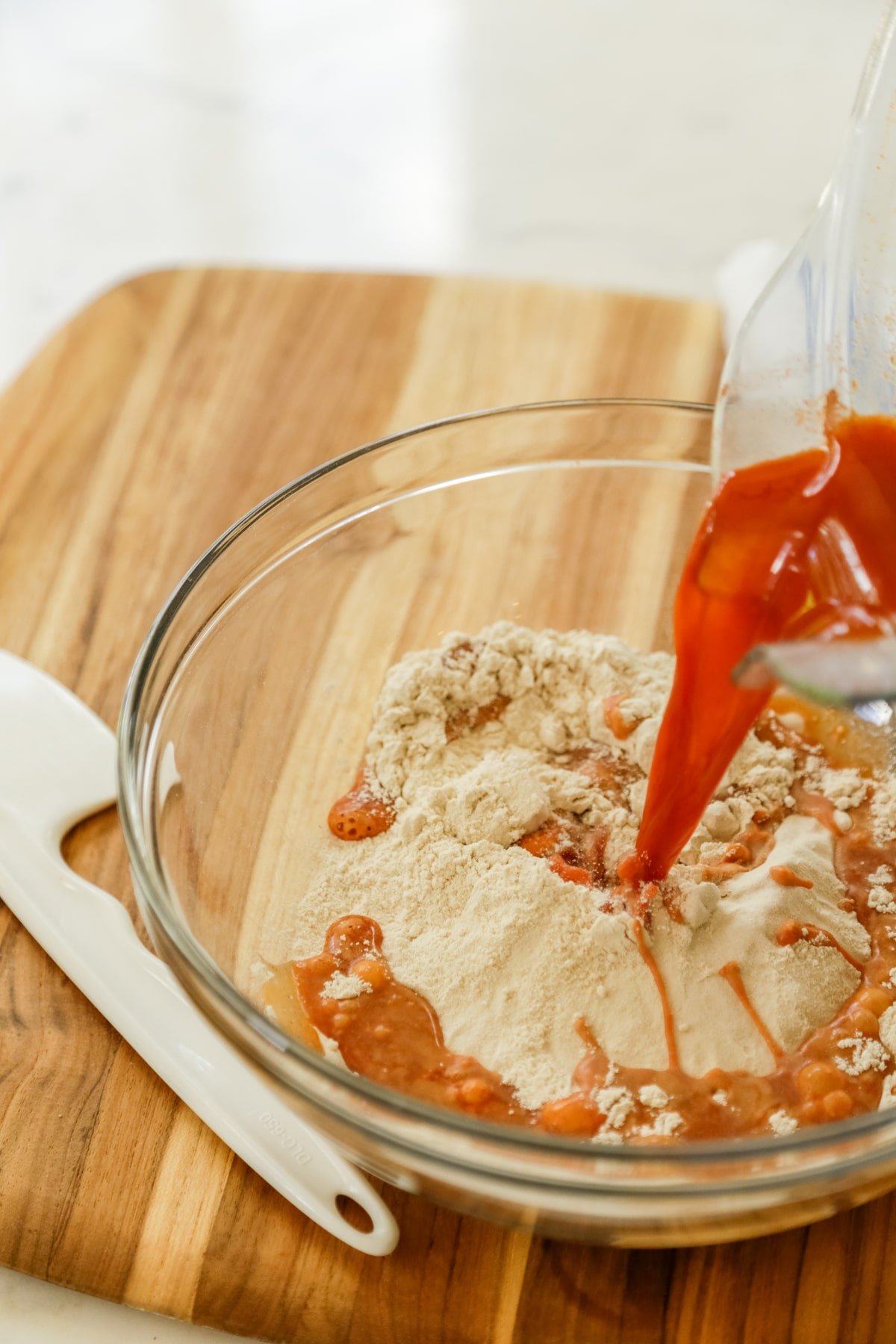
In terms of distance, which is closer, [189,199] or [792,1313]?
[792,1313]

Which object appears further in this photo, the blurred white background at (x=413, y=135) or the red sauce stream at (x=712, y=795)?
the blurred white background at (x=413, y=135)

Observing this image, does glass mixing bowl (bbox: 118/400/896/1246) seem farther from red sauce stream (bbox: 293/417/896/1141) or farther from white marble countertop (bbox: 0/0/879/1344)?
white marble countertop (bbox: 0/0/879/1344)

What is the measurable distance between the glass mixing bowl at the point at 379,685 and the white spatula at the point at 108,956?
0.06 meters

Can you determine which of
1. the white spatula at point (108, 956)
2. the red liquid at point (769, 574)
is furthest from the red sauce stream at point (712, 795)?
the white spatula at point (108, 956)

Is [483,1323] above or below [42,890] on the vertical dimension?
below

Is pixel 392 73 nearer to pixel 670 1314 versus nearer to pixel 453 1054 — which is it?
pixel 453 1054

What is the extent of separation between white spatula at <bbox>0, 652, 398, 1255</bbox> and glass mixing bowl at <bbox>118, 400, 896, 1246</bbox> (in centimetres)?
6

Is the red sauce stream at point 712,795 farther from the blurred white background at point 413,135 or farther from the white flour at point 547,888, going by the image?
the blurred white background at point 413,135

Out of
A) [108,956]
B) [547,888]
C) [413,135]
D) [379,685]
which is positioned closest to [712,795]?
[547,888]

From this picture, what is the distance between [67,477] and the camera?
1.93m

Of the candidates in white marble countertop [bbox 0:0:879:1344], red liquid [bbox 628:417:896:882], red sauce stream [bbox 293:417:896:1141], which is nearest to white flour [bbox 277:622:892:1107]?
red sauce stream [bbox 293:417:896:1141]

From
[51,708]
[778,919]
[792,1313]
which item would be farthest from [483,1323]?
[51,708]

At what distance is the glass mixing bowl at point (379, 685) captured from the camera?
1123 millimetres

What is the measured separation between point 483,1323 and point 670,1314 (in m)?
0.17
